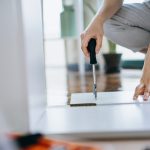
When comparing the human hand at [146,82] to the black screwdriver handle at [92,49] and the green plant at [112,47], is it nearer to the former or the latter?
the black screwdriver handle at [92,49]

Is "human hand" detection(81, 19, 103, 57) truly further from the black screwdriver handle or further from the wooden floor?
the wooden floor

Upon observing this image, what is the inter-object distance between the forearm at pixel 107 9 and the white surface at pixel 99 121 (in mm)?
301

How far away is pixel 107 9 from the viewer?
1.13 metres

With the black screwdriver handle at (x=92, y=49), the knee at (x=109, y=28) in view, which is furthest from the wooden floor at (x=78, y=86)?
the knee at (x=109, y=28)

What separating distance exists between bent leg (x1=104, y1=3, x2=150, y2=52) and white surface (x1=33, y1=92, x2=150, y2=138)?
433mm

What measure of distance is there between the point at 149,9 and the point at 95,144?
0.77 m

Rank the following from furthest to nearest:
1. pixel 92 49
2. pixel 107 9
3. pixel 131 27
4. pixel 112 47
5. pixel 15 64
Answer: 1. pixel 112 47
2. pixel 131 27
3. pixel 107 9
4. pixel 92 49
5. pixel 15 64


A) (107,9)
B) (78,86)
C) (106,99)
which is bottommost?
(78,86)

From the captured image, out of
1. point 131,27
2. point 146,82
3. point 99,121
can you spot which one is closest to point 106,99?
point 146,82

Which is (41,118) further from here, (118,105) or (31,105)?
(118,105)

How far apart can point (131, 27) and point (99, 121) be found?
0.64 meters

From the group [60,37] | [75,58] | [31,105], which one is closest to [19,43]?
→ [31,105]

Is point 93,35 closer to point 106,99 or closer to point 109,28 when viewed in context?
point 106,99

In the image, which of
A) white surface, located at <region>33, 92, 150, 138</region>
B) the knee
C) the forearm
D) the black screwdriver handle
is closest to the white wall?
white surface, located at <region>33, 92, 150, 138</region>
